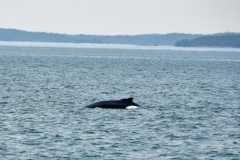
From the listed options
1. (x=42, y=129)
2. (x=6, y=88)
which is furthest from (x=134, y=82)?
(x=42, y=129)

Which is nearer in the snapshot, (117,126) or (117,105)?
(117,126)

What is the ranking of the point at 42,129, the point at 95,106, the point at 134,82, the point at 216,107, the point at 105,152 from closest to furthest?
the point at 105,152 → the point at 42,129 → the point at 95,106 → the point at 216,107 → the point at 134,82

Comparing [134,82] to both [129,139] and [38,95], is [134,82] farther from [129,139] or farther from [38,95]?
[129,139]

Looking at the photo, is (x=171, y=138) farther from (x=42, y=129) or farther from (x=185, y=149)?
(x=42, y=129)

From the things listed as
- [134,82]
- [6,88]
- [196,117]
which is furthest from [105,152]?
[134,82]

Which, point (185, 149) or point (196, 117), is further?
point (196, 117)

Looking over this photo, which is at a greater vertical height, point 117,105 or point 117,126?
point 117,126

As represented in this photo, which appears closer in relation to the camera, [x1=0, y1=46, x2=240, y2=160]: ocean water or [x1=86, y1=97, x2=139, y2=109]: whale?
[x1=0, y1=46, x2=240, y2=160]: ocean water

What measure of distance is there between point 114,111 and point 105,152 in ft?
52.6

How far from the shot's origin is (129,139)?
43.1 meters

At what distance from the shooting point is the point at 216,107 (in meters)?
60.9

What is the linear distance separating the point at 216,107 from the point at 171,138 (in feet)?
57.3

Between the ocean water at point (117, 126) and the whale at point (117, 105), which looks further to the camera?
the whale at point (117, 105)

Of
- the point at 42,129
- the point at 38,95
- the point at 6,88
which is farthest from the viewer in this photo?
the point at 6,88
